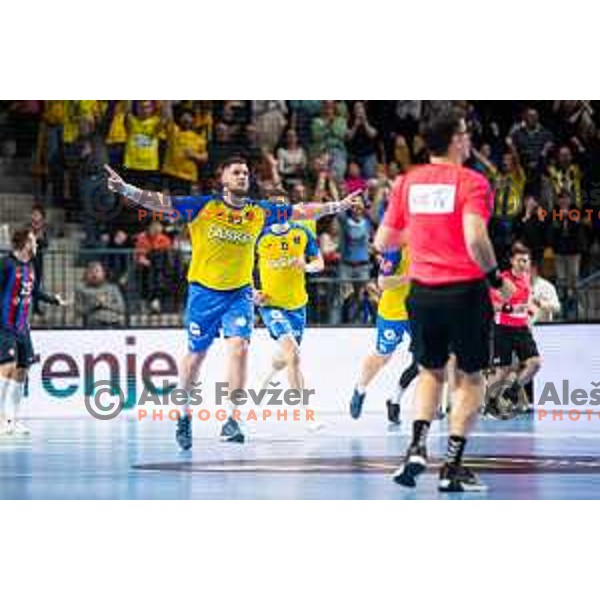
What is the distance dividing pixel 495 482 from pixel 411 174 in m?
2.35

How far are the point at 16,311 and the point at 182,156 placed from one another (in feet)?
16.6

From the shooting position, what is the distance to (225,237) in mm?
14258

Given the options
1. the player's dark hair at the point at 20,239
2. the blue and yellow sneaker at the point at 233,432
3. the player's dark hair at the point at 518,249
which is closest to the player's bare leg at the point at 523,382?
the player's dark hair at the point at 518,249

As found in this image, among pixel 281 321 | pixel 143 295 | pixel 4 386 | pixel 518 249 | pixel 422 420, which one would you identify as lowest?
pixel 4 386

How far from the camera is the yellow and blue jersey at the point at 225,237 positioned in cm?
1419

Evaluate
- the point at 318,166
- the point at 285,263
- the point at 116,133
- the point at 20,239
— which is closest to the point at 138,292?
the point at 116,133

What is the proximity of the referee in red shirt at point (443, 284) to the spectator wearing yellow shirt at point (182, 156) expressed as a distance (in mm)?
10037

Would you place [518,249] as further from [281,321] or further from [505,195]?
[281,321]

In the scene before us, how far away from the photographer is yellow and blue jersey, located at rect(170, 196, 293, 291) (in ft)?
46.5

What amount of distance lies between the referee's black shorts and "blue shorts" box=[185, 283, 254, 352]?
134 inches

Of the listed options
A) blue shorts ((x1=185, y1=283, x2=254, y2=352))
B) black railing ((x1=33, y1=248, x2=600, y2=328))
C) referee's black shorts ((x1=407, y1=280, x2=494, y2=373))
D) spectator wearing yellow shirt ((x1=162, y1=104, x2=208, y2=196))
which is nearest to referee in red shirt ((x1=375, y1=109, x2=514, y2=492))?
referee's black shorts ((x1=407, y1=280, x2=494, y2=373))

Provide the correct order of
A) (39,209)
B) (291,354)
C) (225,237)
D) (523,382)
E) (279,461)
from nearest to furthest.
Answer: (279,461), (225,237), (291,354), (523,382), (39,209)

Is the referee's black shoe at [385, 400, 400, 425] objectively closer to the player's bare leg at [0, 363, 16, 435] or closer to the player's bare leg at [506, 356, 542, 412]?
the player's bare leg at [506, 356, 542, 412]
